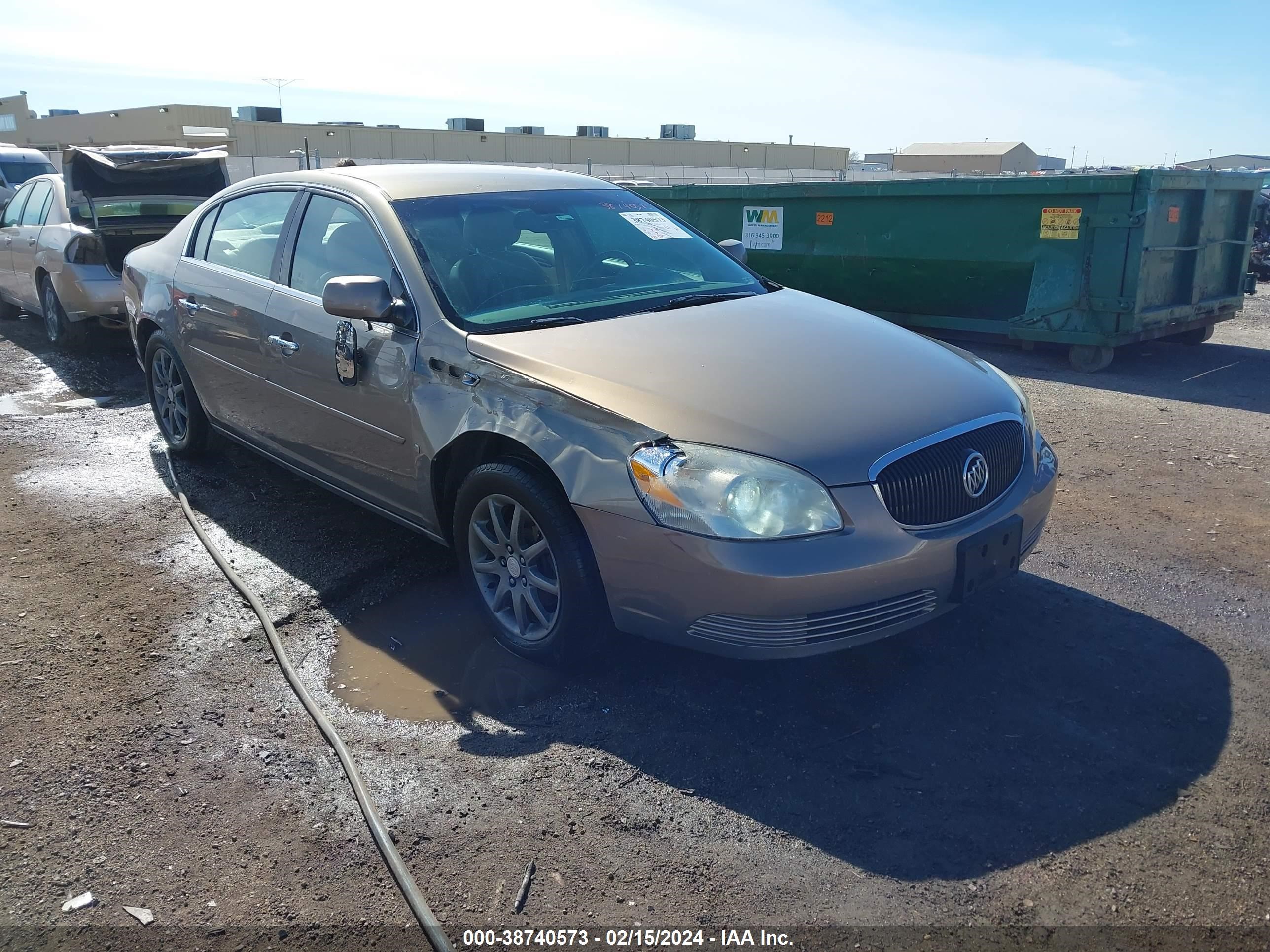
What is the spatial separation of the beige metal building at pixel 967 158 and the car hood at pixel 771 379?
40.8m

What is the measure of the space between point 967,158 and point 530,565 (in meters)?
46.7

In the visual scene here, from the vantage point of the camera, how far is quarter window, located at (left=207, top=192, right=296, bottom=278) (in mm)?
4938

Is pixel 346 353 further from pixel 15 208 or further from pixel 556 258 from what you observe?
pixel 15 208

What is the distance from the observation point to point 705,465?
312cm

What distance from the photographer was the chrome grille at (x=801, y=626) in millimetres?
3109

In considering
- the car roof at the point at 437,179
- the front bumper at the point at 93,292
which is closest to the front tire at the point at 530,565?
the car roof at the point at 437,179

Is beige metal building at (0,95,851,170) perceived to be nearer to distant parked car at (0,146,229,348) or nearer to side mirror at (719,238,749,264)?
distant parked car at (0,146,229,348)

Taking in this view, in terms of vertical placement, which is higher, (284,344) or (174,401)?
(284,344)

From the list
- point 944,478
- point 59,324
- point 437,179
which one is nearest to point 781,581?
point 944,478

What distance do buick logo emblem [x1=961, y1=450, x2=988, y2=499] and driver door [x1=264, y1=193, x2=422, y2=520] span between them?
1.99 m

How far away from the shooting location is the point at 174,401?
6109mm

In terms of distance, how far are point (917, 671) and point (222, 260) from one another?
3.96 m

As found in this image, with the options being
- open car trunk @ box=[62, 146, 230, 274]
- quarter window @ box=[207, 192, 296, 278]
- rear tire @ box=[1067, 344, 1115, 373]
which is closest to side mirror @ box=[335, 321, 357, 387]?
quarter window @ box=[207, 192, 296, 278]

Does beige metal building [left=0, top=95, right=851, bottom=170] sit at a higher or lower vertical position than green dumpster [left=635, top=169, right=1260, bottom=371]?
higher
